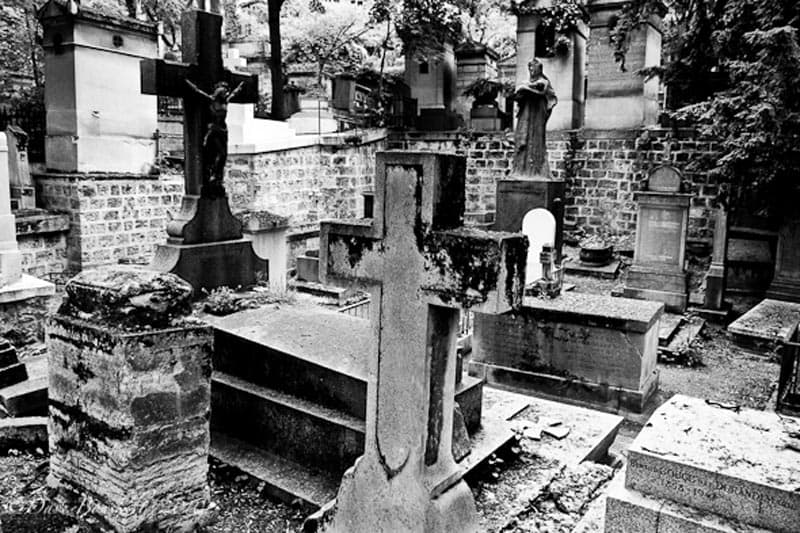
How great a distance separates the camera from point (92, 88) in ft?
32.3

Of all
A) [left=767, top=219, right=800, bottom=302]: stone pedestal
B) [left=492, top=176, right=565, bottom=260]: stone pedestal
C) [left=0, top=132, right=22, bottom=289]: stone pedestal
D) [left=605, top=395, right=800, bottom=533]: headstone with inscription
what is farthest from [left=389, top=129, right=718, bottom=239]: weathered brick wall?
[left=605, top=395, right=800, bottom=533]: headstone with inscription

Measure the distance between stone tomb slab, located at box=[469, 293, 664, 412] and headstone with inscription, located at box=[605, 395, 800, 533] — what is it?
Result: 9.35ft

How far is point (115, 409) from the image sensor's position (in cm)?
315

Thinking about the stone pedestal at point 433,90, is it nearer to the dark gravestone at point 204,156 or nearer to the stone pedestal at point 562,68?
the stone pedestal at point 562,68

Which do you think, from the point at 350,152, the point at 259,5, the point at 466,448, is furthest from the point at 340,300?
the point at 259,5

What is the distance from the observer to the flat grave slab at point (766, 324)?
7.94m

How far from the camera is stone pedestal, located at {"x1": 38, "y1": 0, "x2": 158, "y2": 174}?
9.59 meters

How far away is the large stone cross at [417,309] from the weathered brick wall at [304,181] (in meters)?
10.4

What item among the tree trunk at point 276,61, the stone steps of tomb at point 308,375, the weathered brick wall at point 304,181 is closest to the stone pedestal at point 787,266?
the stone steps of tomb at point 308,375

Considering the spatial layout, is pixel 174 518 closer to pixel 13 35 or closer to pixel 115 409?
pixel 115 409

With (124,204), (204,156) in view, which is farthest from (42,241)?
(204,156)

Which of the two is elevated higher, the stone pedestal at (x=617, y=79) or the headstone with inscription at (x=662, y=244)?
the stone pedestal at (x=617, y=79)

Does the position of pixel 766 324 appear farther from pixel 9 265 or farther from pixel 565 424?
pixel 9 265

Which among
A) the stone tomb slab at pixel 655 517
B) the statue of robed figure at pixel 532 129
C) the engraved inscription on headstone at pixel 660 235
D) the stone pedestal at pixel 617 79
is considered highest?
the stone pedestal at pixel 617 79
